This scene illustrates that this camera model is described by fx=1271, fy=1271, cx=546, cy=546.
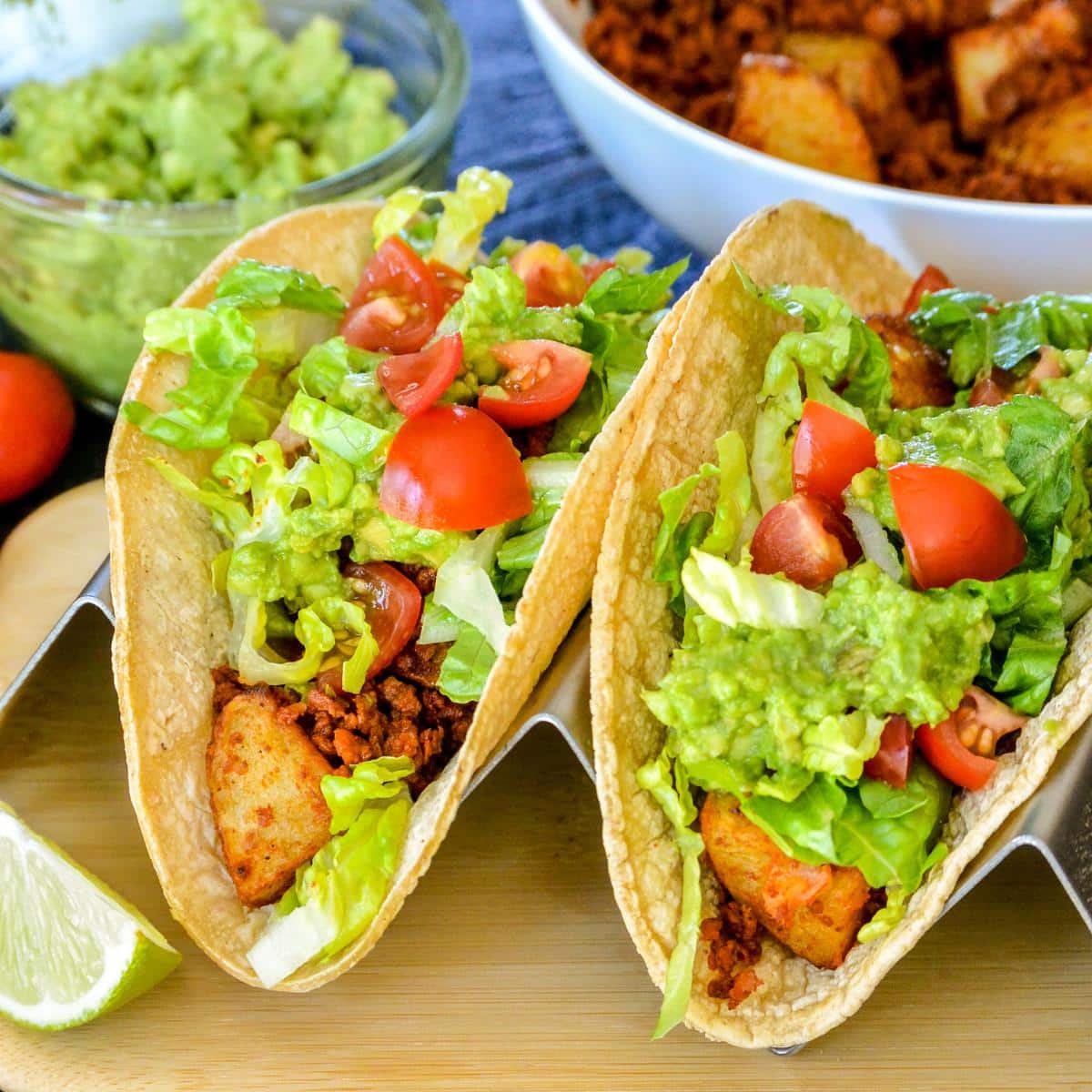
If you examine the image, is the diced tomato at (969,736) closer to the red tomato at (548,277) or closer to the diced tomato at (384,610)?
the diced tomato at (384,610)

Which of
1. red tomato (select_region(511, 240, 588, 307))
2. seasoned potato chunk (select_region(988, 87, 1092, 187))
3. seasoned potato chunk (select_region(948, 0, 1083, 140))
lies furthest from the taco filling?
seasoned potato chunk (select_region(948, 0, 1083, 140))

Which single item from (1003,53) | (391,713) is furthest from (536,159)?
(391,713)

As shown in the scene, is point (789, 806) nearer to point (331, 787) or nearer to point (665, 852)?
point (665, 852)

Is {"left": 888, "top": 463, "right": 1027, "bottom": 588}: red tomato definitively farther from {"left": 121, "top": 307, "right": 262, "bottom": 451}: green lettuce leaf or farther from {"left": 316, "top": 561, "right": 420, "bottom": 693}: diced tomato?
{"left": 121, "top": 307, "right": 262, "bottom": 451}: green lettuce leaf

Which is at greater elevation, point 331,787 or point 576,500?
point 576,500

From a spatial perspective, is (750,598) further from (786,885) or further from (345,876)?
(345,876)

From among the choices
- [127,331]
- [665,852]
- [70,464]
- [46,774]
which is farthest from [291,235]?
[665,852]
